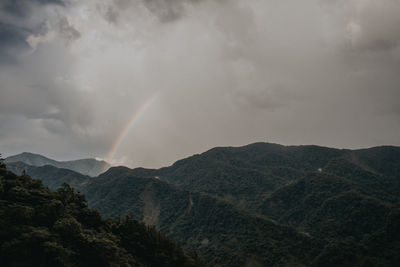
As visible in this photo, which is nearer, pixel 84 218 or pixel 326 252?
pixel 84 218

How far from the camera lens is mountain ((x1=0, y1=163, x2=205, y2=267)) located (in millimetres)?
46031

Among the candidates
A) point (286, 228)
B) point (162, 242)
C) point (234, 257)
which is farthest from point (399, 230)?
point (162, 242)

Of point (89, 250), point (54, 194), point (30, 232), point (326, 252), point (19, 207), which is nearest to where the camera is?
point (30, 232)

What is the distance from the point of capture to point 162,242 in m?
87.2

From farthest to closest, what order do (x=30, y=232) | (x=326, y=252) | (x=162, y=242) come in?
(x=326, y=252)
(x=162, y=242)
(x=30, y=232)

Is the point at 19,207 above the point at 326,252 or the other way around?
above

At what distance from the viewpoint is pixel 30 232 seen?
47.5 metres

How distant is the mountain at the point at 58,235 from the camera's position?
46031mm

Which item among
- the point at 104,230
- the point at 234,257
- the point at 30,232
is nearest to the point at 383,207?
the point at 234,257

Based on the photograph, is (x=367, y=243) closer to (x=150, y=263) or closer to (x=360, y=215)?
(x=360, y=215)

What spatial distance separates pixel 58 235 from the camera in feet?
169

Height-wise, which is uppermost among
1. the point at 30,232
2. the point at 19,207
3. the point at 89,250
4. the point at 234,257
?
the point at 19,207

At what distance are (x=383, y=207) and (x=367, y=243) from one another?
47.3 metres

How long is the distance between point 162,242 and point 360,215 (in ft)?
564
